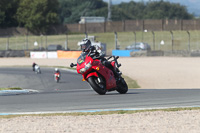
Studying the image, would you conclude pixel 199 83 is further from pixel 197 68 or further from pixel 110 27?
pixel 110 27

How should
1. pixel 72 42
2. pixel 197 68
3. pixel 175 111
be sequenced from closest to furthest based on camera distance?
pixel 175 111
pixel 197 68
pixel 72 42

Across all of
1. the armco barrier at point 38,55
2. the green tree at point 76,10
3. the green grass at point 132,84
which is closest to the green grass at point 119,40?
the armco barrier at point 38,55

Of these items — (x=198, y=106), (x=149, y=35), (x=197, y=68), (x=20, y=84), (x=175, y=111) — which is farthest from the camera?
(x=149, y=35)

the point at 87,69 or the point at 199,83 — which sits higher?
the point at 87,69

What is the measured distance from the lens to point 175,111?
9.71m

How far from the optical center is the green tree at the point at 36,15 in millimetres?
83812

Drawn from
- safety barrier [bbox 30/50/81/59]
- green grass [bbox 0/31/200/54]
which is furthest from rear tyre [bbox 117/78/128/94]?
green grass [bbox 0/31/200/54]

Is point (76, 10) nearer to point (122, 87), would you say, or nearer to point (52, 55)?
point (52, 55)

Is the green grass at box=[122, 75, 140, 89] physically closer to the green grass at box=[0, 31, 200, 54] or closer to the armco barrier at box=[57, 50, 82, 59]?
the armco barrier at box=[57, 50, 82, 59]

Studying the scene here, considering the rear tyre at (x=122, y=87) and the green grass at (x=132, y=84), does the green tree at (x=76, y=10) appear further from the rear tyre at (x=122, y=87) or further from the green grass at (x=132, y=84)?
the rear tyre at (x=122, y=87)

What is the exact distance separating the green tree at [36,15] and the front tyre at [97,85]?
70.7m

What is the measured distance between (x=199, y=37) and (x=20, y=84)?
51.8 metres

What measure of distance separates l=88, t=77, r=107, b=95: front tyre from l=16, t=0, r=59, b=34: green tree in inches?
2782

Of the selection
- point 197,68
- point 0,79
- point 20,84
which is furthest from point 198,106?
point 197,68
